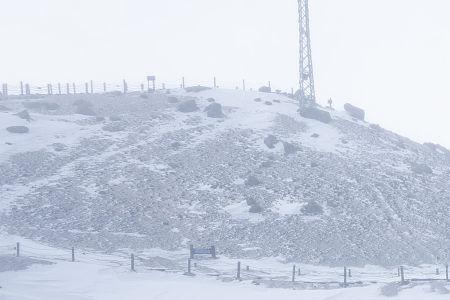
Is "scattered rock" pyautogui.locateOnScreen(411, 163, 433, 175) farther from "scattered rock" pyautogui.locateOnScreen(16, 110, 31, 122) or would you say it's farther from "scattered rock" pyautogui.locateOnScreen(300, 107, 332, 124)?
"scattered rock" pyautogui.locateOnScreen(16, 110, 31, 122)

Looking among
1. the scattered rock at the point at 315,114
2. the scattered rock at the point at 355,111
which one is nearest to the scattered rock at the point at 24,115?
the scattered rock at the point at 315,114

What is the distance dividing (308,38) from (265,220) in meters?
31.7

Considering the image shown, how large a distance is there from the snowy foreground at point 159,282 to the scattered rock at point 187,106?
36.1m

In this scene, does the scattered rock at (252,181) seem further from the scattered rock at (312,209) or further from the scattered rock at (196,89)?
the scattered rock at (196,89)

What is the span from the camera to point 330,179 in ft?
174

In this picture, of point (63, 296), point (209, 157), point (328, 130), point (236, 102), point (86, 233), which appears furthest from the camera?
point (236, 102)

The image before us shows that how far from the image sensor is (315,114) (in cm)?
7062

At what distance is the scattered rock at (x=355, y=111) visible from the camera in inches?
3088

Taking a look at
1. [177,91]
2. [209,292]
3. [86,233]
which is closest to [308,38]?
[177,91]

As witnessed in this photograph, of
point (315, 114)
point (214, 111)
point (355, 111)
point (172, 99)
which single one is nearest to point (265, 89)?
point (355, 111)

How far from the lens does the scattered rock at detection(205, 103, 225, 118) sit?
69.2 metres

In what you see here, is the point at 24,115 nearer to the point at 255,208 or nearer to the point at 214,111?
the point at 214,111

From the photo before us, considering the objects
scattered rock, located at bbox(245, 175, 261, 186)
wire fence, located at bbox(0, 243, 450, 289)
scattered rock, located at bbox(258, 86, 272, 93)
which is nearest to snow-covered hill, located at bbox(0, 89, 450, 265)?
scattered rock, located at bbox(245, 175, 261, 186)

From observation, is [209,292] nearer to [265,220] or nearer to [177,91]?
[265,220]
